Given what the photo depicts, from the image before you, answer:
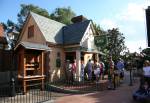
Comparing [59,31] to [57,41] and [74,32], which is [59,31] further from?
[57,41]

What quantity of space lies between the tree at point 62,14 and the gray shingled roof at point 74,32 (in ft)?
69.2

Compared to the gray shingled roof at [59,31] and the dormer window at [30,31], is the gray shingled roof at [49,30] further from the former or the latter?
the dormer window at [30,31]

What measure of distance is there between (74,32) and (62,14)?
24.2 meters

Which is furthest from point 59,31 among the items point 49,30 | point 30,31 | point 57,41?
point 30,31

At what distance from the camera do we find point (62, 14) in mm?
47469

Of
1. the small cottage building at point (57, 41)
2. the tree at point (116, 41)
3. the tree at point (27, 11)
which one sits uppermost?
the tree at point (27, 11)

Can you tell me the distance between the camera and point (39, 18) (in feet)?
75.5

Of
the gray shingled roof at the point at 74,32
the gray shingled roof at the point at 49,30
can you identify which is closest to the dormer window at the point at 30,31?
the gray shingled roof at the point at 49,30

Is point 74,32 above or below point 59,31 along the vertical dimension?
below

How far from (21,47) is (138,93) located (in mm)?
7873

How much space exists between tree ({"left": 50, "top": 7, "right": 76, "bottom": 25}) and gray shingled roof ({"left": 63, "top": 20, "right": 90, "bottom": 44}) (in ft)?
69.2

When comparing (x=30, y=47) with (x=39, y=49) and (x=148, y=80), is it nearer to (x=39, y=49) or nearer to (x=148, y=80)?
(x=39, y=49)

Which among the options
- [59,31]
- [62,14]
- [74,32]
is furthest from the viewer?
[62,14]

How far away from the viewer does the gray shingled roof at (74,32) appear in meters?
22.4
